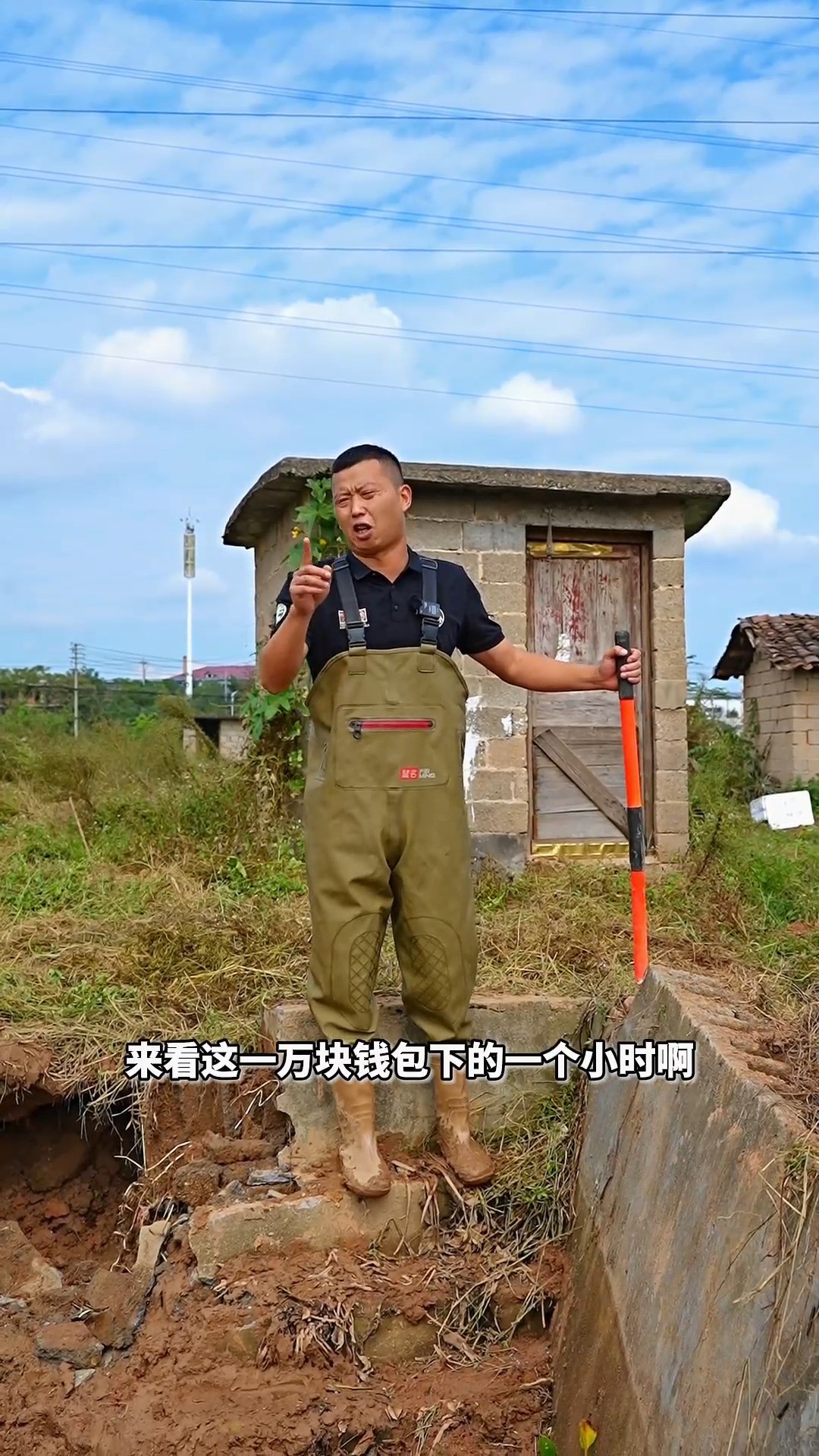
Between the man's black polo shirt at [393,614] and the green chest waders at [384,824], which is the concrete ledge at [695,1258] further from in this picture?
the man's black polo shirt at [393,614]

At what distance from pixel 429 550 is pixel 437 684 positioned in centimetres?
433

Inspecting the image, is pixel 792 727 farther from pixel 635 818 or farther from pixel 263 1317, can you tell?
pixel 263 1317

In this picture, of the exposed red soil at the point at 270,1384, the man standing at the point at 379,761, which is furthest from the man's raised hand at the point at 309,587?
the exposed red soil at the point at 270,1384

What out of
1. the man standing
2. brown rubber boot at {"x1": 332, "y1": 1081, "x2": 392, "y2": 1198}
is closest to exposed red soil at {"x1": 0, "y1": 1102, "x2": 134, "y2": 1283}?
brown rubber boot at {"x1": 332, "y1": 1081, "x2": 392, "y2": 1198}

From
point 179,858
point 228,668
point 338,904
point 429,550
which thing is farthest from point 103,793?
point 228,668

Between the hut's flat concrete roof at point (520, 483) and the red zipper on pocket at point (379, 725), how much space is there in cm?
420

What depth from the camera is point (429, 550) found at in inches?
301

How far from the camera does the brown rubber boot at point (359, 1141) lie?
362 cm

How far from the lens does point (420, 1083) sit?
12.8 ft

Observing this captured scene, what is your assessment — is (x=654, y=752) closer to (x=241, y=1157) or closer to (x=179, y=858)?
(x=179, y=858)

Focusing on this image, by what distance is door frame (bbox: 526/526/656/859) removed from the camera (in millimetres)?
7953

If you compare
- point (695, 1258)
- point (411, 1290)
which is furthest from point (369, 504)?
point (411, 1290)

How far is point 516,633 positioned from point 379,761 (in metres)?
4.51

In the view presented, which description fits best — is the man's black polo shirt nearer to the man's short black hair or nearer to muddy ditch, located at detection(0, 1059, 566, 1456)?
the man's short black hair
